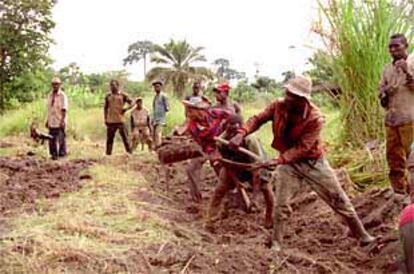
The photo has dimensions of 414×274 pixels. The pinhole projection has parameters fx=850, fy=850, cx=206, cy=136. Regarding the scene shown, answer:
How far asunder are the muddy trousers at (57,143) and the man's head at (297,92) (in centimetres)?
845

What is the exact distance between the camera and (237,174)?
909 cm

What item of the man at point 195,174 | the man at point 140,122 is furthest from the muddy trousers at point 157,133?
the man at point 195,174

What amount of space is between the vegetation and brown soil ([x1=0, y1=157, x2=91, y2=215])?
3.74 m

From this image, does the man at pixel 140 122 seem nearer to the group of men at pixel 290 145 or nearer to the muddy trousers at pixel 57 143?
the muddy trousers at pixel 57 143

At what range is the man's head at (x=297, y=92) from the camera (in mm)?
7074

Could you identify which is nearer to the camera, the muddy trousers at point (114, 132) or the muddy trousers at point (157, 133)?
the muddy trousers at point (114, 132)

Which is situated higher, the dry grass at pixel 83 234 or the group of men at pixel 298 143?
the group of men at pixel 298 143

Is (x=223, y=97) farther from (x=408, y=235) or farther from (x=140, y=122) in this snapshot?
(x=140, y=122)

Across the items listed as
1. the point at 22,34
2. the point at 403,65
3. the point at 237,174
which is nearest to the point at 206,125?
the point at 237,174

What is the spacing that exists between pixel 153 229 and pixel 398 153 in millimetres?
2584

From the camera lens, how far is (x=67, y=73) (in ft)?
137

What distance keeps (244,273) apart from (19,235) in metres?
2.06

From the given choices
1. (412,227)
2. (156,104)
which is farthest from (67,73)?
(412,227)

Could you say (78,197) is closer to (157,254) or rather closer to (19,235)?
(19,235)
